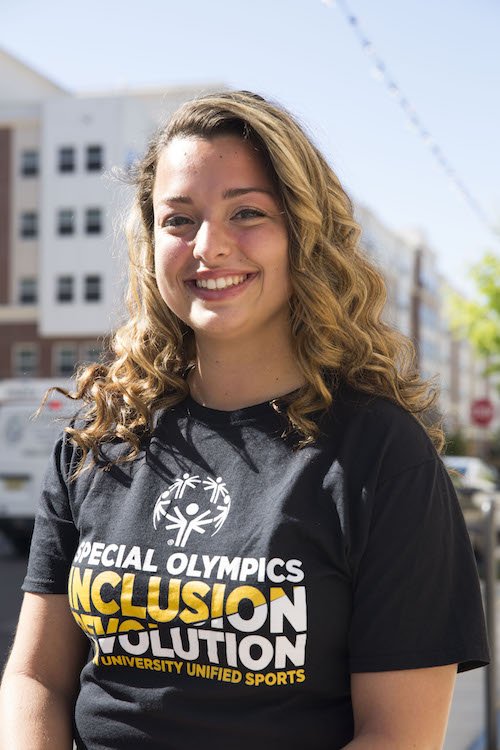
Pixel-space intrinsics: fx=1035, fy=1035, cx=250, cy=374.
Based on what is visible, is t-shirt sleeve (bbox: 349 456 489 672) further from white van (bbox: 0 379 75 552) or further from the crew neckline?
white van (bbox: 0 379 75 552)

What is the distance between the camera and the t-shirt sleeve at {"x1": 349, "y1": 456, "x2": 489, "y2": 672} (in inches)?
66.2

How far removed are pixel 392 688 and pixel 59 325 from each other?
137ft

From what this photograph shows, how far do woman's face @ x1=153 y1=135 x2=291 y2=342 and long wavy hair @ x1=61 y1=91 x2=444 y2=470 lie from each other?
3cm

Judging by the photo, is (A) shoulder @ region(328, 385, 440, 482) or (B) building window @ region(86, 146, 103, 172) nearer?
(A) shoulder @ region(328, 385, 440, 482)

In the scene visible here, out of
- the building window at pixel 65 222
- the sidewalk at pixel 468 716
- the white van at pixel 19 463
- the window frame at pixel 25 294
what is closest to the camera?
the sidewalk at pixel 468 716

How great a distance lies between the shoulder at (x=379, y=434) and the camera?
1.75m

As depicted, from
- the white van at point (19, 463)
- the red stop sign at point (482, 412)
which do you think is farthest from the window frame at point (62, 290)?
the white van at point (19, 463)

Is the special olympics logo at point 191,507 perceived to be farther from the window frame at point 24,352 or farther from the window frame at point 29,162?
A: the window frame at point 29,162

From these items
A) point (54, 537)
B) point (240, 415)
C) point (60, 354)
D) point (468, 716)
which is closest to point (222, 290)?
point (240, 415)

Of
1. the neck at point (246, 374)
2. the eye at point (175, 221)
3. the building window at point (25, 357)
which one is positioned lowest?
the building window at point (25, 357)

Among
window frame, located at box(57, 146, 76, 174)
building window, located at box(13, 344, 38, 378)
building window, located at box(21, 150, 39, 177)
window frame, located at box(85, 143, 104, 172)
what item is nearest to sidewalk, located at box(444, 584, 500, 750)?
window frame, located at box(85, 143, 104, 172)

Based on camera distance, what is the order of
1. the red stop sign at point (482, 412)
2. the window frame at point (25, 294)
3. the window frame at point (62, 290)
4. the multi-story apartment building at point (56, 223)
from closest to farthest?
the red stop sign at point (482, 412) → the multi-story apartment building at point (56, 223) → the window frame at point (62, 290) → the window frame at point (25, 294)

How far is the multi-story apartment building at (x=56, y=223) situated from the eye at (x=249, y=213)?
3972cm

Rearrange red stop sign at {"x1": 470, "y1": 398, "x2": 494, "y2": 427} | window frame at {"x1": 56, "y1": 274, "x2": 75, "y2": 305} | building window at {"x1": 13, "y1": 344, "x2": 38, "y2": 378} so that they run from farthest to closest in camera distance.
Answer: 1. building window at {"x1": 13, "y1": 344, "x2": 38, "y2": 378}
2. window frame at {"x1": 56, "y1": 274, "x2": 75, "y2": 305}
3. red stop sign at {"x1": 470, "y1": 398, "x2": 494, "y2": 427}
